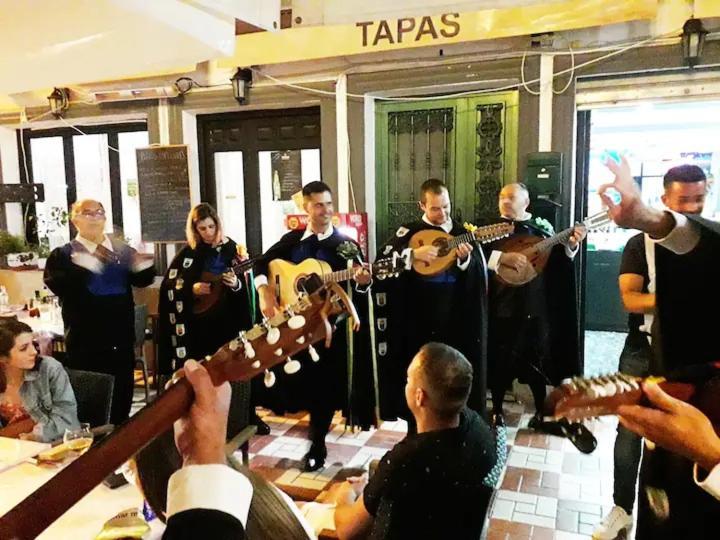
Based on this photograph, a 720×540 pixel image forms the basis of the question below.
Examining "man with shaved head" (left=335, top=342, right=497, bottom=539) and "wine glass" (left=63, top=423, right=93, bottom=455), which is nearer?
"man with shaved head" (left=335, top=342, right=497, bottom=539)

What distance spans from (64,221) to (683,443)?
6.78 meters

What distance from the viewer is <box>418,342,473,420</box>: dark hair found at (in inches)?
73.9

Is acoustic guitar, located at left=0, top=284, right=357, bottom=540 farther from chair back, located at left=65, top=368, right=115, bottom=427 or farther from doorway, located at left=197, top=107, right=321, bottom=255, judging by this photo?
doorway, located at left=197, top=107, right=321, bottom=255

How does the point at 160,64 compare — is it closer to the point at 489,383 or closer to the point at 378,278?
the point at 378,278

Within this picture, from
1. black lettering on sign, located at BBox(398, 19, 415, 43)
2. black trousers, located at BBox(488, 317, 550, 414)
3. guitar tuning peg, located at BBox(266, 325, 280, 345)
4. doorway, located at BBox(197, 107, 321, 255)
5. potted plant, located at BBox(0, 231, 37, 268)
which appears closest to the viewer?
guitar tuning peg, located at BBox(266, 325, 280, 345)

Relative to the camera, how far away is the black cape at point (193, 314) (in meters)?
3.81

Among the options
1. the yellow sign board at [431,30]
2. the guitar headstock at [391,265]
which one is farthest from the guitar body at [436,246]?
the yellow sign board at [431,30]

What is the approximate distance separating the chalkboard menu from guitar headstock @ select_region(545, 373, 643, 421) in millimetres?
5014

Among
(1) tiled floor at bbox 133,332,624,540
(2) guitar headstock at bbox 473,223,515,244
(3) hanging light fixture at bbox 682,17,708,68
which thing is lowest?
(1) tiled floor at bbox 133,332,624,540

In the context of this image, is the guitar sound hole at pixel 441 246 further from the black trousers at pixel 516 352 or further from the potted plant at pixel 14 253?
the potted plant at pixel 14 253

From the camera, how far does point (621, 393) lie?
105cm

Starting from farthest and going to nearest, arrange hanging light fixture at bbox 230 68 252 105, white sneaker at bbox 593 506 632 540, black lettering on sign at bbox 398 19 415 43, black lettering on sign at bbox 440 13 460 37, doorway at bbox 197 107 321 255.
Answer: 1. doorway at bbox 197 107 321 255
2. hanging light fixture at bbox 230 68 252 105
3. black lettering on sign at bbox 398 19 415 43
4. black lettering on sign at bbox 440 13 460 37
5. white sneaker at bbox 593 506 632 540

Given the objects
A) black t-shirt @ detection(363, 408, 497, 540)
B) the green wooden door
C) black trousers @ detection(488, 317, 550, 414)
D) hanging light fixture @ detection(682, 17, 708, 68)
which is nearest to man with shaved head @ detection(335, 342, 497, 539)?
black t-shirt @ detection(363, 408, 497, 540)

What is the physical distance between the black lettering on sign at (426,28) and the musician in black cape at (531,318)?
1.33 meters
